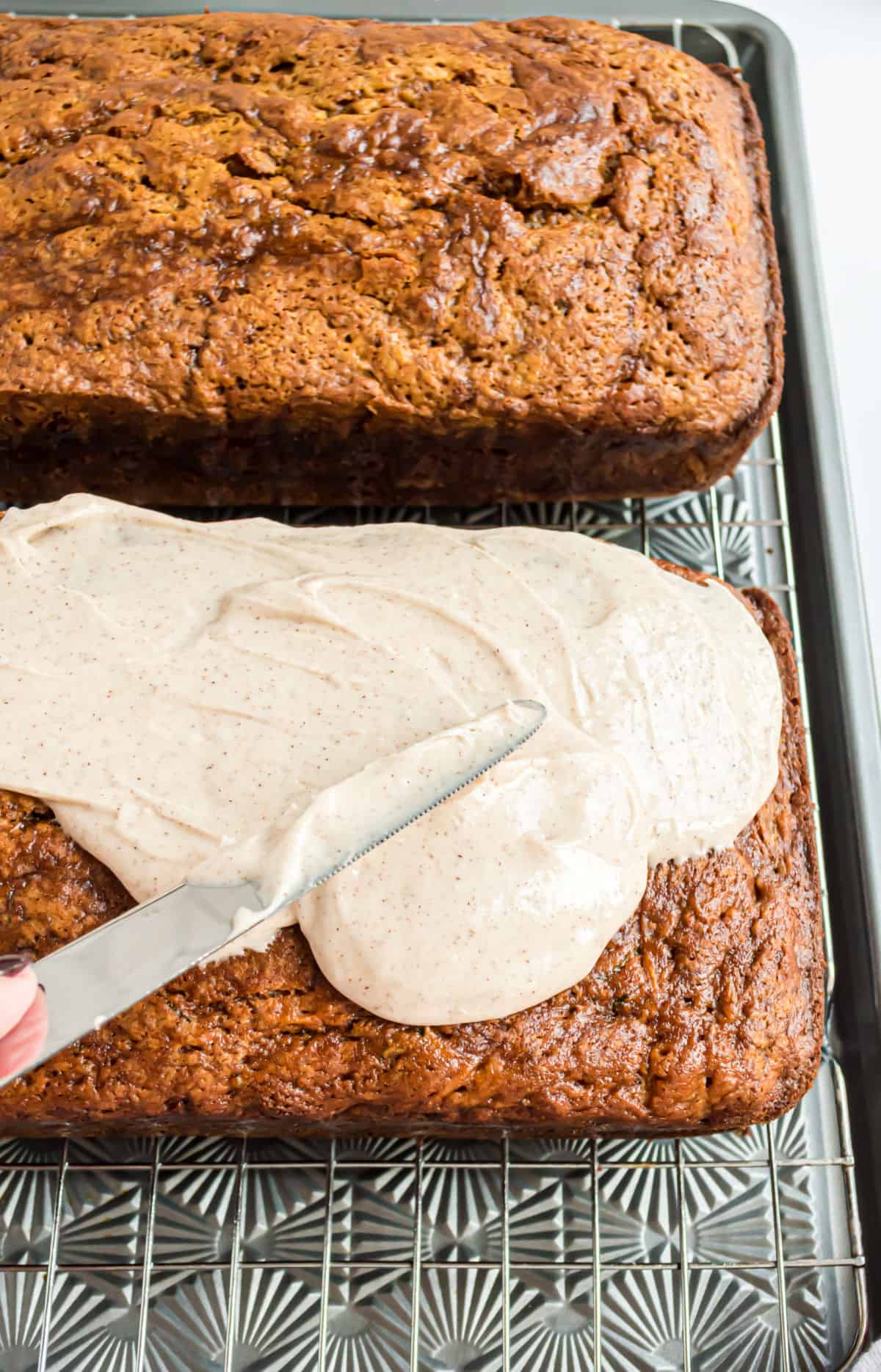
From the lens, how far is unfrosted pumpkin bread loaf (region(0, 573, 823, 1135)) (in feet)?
5.58

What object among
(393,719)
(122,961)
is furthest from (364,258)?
(122,961)

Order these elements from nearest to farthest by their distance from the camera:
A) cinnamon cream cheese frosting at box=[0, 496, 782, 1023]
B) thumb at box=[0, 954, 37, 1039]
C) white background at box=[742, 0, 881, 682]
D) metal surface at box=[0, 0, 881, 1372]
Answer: thumb at box=[0, 954, 37, 1039], cinnamon cream cheese frosting at box=[0, 496, 782, 1023], metal surface at box=[0, 0, 881, 1372], white background at box=[742, 0, 881, 682]

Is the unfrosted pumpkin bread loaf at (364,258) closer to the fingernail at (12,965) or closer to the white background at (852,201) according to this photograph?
the white background at (852,201)

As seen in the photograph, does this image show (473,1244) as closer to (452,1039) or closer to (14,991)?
(452,1039)

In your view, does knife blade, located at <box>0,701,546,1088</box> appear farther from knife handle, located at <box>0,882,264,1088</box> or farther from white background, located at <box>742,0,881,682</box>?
white background, located at <box>742,0,881,682</box>

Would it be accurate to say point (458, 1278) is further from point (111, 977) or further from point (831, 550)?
point (831, 550)

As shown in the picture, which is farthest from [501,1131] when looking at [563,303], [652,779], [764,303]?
[764,303]

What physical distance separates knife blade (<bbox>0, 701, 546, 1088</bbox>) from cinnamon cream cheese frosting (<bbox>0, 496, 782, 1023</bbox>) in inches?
0.7

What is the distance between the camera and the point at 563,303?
6.88ft

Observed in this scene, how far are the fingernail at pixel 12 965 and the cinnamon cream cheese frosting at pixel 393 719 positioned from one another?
27cm

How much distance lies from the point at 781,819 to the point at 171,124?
1.67 meters

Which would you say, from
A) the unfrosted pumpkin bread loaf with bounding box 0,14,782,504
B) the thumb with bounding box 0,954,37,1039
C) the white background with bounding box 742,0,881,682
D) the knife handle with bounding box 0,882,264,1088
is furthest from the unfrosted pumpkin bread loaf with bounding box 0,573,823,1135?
the white background with bounding box 742,0,881,682

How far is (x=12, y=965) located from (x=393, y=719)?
25.1 inches

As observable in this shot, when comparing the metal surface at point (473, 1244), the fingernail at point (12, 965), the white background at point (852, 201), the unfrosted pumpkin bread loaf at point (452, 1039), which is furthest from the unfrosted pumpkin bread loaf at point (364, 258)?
the fingernail at point (12, 965)
